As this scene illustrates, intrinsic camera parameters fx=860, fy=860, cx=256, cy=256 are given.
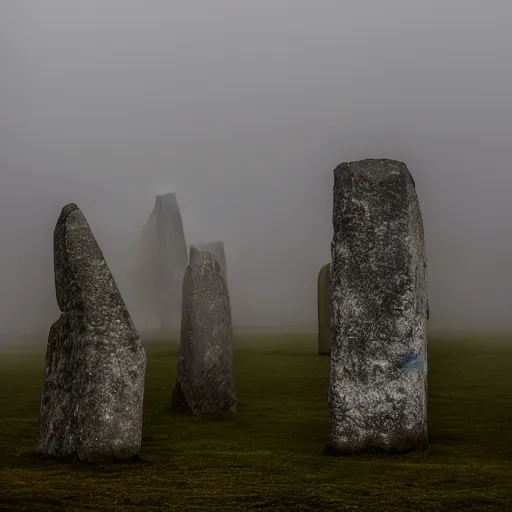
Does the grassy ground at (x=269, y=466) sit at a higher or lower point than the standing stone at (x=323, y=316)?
lower

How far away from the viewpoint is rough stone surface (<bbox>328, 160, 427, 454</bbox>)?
8.95 meters

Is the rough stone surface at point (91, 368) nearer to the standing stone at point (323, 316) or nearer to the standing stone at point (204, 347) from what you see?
the standing stone at point (204, 347)

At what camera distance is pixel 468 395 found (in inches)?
571

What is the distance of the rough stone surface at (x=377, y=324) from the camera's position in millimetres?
8953

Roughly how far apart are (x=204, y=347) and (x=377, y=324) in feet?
14.5

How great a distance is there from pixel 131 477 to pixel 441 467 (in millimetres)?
2984

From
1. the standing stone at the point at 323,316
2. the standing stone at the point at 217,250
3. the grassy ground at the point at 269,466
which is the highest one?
the standing stone at the point at 217,250

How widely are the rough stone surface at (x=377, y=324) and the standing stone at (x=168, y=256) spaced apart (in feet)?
95.0

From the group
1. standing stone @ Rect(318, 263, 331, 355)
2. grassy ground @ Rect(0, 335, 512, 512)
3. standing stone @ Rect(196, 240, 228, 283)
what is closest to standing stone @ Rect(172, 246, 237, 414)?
grassy ground @ Rect(0, 335, 512, 512)

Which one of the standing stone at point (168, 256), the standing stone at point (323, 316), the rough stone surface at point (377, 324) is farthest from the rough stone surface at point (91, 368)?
the standing stone at point (168, 256)

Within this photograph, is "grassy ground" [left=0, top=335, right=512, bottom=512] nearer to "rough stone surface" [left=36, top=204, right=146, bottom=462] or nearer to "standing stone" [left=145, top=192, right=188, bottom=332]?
"rough stone surface" [left=36, top=204, right=146, bottom=462]

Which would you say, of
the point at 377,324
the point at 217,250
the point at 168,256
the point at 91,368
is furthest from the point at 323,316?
the point at 168,256

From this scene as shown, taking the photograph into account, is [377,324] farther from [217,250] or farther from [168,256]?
[168,256]

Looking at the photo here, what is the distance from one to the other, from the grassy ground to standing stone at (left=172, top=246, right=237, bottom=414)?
0.44m
